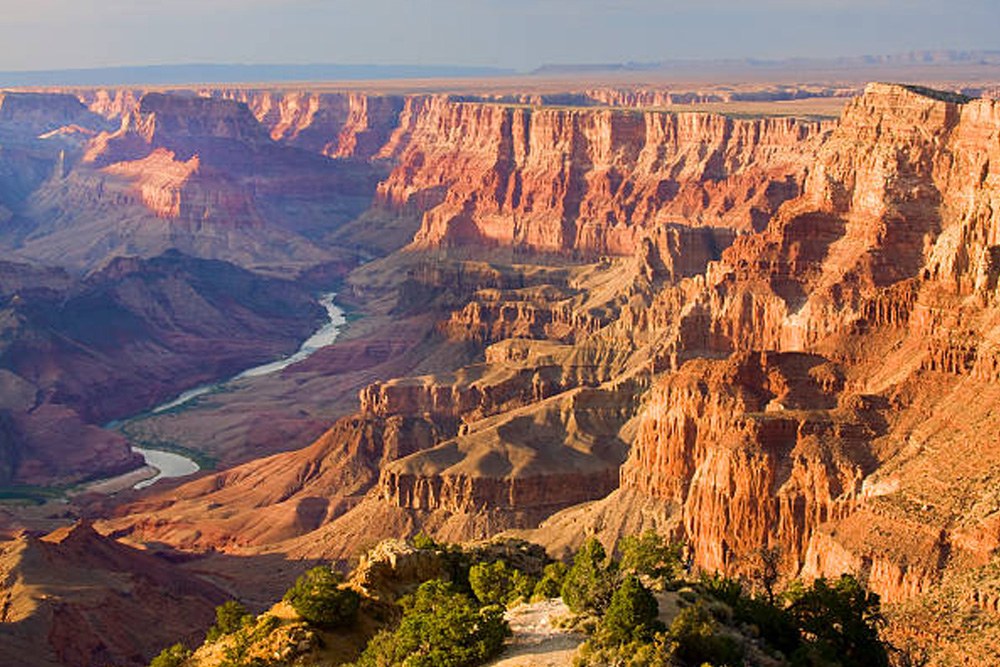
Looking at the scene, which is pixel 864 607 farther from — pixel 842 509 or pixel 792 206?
pixel 792 206

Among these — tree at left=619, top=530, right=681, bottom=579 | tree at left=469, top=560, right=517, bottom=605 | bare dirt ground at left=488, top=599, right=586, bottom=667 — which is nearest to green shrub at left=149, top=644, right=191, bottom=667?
tree at left=469, top=560, right=517, bottom=605

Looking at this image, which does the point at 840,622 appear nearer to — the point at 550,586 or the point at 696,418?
Result: the point at 550,586

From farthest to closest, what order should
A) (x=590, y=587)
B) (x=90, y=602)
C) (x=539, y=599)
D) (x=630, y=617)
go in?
(x=90, y=602)
(x=539, y=599)
(x=590, y=587)
(x=630, y=617)

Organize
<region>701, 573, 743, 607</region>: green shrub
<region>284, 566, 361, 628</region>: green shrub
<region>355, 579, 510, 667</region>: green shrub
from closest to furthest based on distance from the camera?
<region>355, 579, 510, 667</region>: green shrub → <region>701, 573, 743, 607</region>: green shrub → <region>284, 566, 361, 628</region>: green shrub

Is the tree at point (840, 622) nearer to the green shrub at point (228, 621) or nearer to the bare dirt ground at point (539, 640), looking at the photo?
the bare dirt ground at point (539, 640)

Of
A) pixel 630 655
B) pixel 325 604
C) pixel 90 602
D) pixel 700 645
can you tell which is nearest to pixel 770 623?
pixel 700 645

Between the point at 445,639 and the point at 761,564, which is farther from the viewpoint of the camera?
the point at 761,564

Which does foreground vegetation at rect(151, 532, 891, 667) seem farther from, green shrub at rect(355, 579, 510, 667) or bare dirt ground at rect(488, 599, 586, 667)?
bare dirt ground at rect(488, 599, 586, 667)
